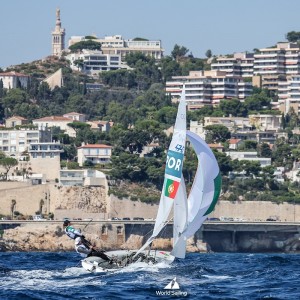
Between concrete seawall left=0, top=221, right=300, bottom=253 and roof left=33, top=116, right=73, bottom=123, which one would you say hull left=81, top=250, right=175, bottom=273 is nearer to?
concrete seawall left=0, top=221, right=300, bottom=253

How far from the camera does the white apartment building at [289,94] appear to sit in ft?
551

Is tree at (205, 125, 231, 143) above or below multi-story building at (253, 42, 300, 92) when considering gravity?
below

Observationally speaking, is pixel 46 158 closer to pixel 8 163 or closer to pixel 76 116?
pixel 8 163

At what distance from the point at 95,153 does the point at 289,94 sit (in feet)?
148

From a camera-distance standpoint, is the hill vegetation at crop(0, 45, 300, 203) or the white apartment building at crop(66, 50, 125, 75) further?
the white apartment building at crop(66, 50, 125, 75)

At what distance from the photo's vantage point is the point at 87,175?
122 m

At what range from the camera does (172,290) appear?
47.9 m

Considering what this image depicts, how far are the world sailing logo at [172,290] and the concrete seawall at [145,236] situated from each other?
52.7 m

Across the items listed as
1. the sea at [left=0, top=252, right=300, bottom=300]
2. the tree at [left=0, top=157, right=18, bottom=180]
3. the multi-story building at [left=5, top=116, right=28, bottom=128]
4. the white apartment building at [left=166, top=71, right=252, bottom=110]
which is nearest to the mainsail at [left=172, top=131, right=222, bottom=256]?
the sea at [left=0, top=252, right=300, bottom=300]

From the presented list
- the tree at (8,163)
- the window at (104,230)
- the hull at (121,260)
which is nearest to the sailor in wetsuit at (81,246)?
the hull at (121,260)

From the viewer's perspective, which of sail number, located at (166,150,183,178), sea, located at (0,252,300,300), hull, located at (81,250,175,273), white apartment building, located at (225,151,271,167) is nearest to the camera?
sea, located at (0,252,300,300)

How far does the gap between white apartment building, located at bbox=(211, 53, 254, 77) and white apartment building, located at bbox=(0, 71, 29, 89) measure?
24.1 metres

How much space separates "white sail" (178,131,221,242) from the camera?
55.6 m

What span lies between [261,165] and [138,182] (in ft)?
52.6
